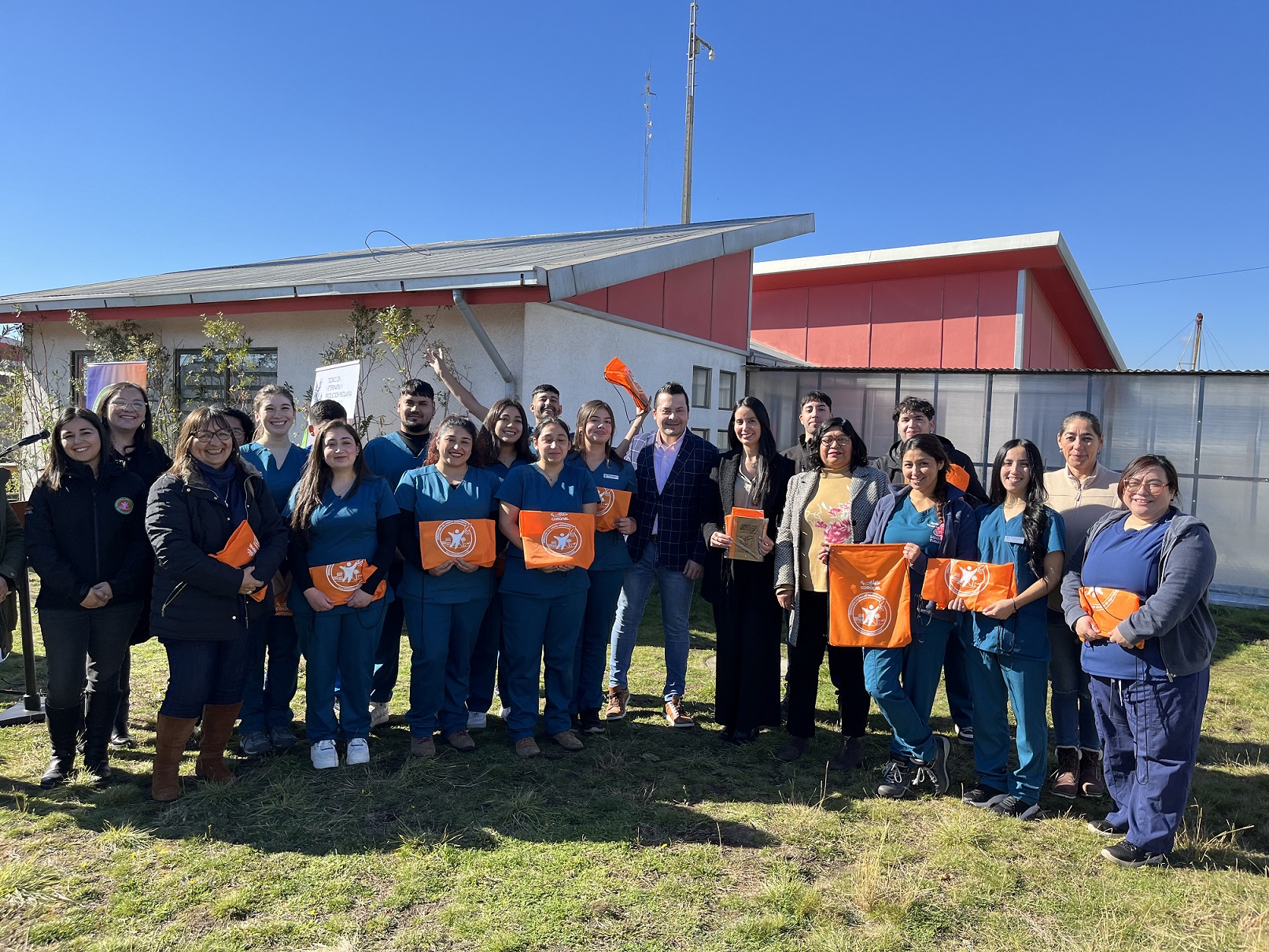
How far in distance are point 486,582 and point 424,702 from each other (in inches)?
30.4

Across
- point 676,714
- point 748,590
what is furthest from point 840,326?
point 676,714

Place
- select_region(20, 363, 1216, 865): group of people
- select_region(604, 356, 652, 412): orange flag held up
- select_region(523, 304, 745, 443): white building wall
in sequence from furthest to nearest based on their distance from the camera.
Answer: select_region(523, 304, 745, 443): white building wall < select_region(604, 356, 652, 412): orange flag held up < select_region(20, 363, 1216, 865): group of people

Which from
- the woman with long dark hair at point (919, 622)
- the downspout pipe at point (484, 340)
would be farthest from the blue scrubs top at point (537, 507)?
the downspout pipe at point (484, 340)

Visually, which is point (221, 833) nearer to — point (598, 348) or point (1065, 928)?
point (1065, 928)

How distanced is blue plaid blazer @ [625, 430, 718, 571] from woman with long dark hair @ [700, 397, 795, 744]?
4.5 inches

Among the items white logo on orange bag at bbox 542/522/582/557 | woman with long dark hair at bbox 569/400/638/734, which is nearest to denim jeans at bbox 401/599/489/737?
white logo on orange bag at bbox 542/522/582/557

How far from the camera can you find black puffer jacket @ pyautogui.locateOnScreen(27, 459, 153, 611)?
401 centimetres

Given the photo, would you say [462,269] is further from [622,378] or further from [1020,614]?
[1020,614]

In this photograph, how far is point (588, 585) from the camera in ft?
16.2

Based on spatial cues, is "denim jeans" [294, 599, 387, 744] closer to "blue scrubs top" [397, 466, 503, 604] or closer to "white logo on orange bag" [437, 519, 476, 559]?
"blue scrubs top" [397, 466, 503, 604]

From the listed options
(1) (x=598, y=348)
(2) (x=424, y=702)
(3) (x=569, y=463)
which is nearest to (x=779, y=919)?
(2) (x=424, y=702)

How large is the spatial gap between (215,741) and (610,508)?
2474 millimetres

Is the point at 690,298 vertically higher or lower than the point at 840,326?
lower

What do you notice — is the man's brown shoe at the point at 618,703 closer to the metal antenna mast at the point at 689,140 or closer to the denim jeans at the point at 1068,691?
the denim jeans at the point at 1068,691
